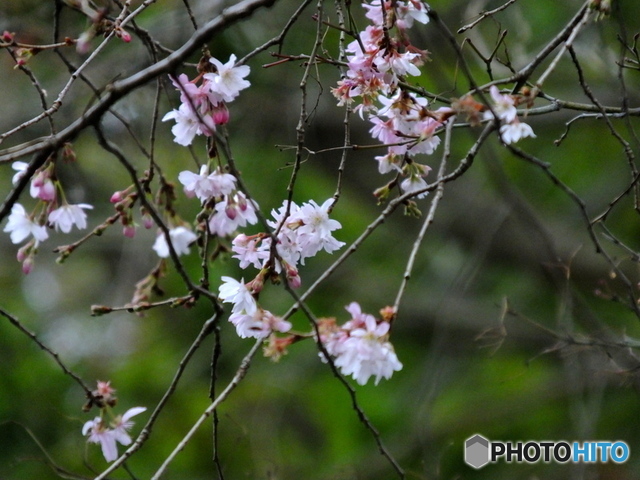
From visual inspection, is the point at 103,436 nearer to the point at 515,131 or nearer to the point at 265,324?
the point at 265,324

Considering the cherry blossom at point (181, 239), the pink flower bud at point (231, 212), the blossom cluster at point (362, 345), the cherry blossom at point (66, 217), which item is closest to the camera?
the blossom cluster at point (362, 345)

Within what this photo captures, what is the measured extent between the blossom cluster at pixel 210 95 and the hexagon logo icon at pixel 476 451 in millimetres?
2475

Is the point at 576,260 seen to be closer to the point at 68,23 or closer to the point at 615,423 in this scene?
the point at 615,423

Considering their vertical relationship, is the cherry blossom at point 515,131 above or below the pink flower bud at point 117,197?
below

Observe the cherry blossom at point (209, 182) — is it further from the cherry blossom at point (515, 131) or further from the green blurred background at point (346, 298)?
the green blurred background at point (346, 298)

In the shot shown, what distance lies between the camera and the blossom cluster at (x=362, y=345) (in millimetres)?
1148

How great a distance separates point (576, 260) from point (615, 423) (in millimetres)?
1041

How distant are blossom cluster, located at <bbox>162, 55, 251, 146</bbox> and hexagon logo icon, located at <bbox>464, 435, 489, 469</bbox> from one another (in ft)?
8.12

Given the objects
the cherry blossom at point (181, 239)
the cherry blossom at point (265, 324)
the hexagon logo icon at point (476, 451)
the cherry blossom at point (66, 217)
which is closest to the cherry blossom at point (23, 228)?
the cherry blossom at point (66, 217)

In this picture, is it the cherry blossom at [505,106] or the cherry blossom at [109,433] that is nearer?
the cherry blossom at [505,106]

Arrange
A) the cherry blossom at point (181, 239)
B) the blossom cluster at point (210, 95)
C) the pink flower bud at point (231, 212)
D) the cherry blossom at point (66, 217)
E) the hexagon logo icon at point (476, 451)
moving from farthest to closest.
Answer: the hexagon logo icon at point (476, 451) < the cherry blossom at point (181, 239) < the cherry blossom at point (66, 217) < the pink flower bud at point (231, 212) < the blossom cluster at point (210, 95)

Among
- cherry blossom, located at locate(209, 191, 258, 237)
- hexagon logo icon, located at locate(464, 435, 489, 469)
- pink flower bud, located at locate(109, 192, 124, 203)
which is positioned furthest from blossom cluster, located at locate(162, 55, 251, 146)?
hexagon logo icon, located at locate(464, 435, 489, 469)

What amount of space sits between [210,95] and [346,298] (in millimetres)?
3527

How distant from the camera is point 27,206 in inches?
147
